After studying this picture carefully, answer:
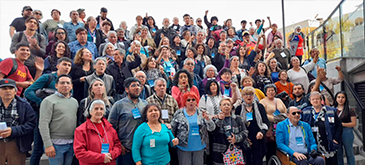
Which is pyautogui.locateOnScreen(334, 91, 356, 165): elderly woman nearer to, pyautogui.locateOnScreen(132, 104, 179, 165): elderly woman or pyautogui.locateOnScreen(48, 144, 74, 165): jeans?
pyautogui.locateOnScreen(132, 104, 179, 165): elderly woman

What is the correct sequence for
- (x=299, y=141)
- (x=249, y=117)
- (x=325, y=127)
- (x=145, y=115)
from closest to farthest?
(x=145, y=115)
(x=299, y=141)
(x=249, y=117)
(x=325, y=127)

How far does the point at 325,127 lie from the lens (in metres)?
4.80

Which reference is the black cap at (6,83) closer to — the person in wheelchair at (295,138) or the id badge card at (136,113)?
the id badge card at (136,113)

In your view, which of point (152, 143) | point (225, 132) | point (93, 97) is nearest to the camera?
point (152, 143)

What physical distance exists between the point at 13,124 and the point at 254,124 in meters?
3.57

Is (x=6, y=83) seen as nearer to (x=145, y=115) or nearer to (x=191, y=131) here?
(x=145, y=115)

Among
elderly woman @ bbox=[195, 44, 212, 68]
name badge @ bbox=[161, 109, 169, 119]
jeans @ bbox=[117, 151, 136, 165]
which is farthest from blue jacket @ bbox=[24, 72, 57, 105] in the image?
elderly woman @ bbox=[195, 44, 212, 68]

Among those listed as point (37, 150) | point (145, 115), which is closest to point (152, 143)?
point (145, 115)

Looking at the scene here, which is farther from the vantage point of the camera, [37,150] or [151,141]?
[37,150]

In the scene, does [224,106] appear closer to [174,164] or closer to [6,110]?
[174,164]

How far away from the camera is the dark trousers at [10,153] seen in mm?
3660

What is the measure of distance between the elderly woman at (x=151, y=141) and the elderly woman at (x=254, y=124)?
1.35 metres

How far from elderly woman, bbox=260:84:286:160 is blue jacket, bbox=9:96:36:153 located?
3.71 m

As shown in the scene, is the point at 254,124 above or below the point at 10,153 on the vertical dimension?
above
